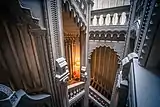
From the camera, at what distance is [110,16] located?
283cm

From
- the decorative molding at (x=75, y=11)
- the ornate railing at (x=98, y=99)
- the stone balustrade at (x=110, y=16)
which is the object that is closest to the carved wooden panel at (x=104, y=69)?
the ornate railing at (x=98, y=99)

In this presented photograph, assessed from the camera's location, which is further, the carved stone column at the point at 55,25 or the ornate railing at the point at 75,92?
the ornate railing at the point at 75,92

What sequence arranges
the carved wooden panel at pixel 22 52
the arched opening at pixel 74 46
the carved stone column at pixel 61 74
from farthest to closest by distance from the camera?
1. the arched opening at pixel 74 46
2. the carved stone column at pixel 61 74
3. the carved wooden panel at pixel 22 52

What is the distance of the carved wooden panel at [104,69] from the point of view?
3.50 meters

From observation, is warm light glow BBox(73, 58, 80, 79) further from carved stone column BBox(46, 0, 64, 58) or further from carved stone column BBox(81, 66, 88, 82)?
carved stone column BBox(46, 0, 64, 58)

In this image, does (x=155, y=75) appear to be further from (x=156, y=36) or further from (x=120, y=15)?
(x=120, y=15)

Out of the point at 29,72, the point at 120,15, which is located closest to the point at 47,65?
the point at 29,72

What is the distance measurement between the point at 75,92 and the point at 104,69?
4.29 ft

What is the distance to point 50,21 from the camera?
1.71 metres

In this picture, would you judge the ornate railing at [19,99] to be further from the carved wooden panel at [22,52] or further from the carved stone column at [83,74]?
the carved stone column at [83,74]

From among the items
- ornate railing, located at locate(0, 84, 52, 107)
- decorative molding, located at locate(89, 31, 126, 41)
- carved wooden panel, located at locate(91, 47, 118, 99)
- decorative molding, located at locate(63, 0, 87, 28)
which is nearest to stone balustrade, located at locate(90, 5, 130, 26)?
decorative molding, located at locate(89, 31, 126, 41)

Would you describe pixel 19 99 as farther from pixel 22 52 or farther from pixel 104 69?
pixel 104 69

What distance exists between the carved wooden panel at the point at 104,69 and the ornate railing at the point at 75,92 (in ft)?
2.93

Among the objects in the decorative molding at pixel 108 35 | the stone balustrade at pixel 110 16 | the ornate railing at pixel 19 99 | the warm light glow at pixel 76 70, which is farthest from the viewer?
the warm light glow at pixel 76 70
